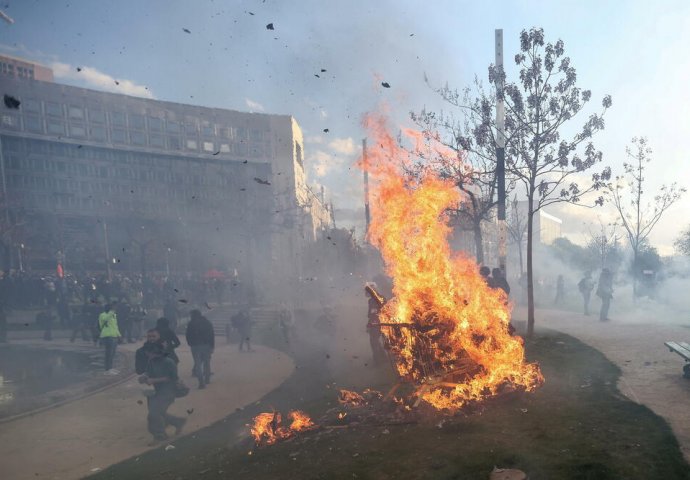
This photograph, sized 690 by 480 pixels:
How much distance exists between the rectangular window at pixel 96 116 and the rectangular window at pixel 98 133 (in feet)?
2.36

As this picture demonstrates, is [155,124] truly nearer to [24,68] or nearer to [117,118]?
[117,118]

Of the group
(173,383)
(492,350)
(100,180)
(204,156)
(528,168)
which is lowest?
(173,383)

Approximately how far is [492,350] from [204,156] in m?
48.0

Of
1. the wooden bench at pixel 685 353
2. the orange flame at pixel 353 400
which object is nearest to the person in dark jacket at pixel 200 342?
the orange flame at pixel 353 400

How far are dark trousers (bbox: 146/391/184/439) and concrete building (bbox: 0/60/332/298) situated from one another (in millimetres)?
27566

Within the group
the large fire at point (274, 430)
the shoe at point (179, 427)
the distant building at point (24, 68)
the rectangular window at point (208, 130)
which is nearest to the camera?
the large fire at point (274, 430)

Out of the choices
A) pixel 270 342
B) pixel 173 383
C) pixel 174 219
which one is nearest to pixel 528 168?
pixel 173 383

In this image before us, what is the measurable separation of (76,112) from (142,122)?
19.7ft

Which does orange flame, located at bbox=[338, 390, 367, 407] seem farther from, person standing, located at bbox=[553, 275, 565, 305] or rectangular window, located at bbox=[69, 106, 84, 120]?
rectangular window, located at bbox=[69, 106, 84, 120]

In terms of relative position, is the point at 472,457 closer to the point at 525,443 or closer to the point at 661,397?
the point at 525,443

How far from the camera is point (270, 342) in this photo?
18.0 meters

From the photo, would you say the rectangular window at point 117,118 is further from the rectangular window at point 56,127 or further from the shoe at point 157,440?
the shoe at point 157,440

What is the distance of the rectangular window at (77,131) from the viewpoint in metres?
42.9

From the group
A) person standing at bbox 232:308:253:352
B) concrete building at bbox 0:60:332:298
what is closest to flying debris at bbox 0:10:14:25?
concrete building at bbox 0:60:332:298
